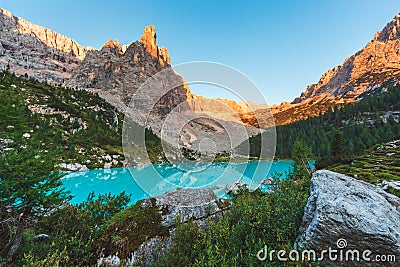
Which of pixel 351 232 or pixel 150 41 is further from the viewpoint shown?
pixel 150 41

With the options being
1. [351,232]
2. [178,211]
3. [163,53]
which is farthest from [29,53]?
[351,232]

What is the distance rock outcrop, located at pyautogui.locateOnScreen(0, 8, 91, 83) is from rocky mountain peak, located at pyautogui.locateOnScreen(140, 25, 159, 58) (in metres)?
79.6

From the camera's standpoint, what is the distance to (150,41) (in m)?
171

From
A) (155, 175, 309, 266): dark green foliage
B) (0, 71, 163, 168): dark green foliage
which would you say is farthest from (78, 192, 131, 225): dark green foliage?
(0, 71, 163, 168): dark green foliage

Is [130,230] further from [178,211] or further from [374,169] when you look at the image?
[374,169]

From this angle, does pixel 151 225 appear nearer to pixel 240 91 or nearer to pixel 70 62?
pixel 240 91

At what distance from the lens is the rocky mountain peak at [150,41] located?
169125mm

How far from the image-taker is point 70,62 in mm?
198125

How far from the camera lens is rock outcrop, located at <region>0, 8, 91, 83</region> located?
15438cm

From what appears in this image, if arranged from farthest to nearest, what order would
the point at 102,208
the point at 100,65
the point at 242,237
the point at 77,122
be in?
the point at 100,65 → the point at 77,122 → the point at 102,208 → the point at 242,237

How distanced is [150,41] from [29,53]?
112 metres

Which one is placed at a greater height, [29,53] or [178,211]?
[29,53]

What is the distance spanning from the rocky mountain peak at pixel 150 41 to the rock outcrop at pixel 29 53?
79569 millimetres

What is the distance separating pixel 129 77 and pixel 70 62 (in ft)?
325
